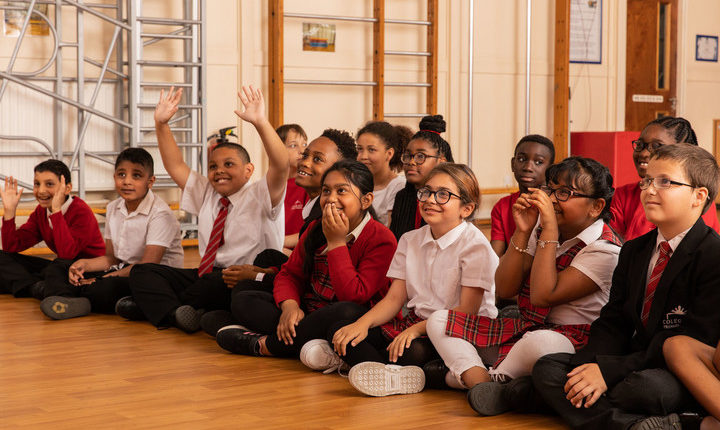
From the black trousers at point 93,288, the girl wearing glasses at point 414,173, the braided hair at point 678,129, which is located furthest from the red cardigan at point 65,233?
the braided hair at point 678,129

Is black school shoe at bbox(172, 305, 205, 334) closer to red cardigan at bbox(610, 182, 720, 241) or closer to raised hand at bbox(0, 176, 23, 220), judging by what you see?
raised hand at bbox(0, 176, 23, 220)

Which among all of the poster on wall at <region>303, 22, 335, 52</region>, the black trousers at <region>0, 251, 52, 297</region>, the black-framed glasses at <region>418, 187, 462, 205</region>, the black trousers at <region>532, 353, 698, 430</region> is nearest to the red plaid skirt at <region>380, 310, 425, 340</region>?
the black-framed glasses at <region>418, 187, 462, 205</region>

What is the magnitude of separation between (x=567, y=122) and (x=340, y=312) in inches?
201

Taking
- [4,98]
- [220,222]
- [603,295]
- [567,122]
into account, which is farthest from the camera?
[567,122]

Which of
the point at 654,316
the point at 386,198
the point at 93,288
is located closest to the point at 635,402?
the point at 654,316

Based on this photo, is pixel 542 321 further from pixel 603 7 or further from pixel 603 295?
pixel 603 7

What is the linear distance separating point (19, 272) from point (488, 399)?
8.48 feet

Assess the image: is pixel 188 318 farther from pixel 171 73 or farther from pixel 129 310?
pixel 171 73

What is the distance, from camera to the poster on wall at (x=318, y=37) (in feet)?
20.4

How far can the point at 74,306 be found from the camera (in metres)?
3.38

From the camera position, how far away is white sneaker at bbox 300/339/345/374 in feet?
8.20

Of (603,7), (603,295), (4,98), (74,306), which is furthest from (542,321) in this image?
(603,7)

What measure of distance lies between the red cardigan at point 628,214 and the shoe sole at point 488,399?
0.97 meters

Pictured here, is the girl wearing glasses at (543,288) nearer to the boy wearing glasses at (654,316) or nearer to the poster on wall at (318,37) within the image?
the boy wearing glasses at (654,316)
